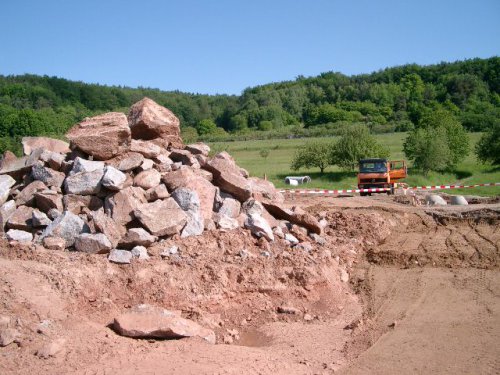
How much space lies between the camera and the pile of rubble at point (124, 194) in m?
7.77

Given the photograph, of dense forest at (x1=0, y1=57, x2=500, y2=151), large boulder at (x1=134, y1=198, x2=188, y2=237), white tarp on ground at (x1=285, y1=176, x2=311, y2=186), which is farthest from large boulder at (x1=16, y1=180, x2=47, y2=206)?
dense forest at (x1=0, y1=57, x2=500, y2=151)

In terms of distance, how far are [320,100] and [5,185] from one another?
4321 inches

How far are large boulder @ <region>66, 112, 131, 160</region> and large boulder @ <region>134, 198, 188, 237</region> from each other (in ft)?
5.96

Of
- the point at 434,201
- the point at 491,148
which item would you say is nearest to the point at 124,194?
the point at 434,201

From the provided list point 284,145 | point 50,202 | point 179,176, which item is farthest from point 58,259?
point 284,145

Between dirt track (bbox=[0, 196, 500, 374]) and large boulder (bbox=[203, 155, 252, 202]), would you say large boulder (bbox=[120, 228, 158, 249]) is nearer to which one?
dirt track (bbox=[0, 196, 500, 374])

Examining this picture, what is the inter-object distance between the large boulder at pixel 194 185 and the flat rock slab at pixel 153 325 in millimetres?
3002

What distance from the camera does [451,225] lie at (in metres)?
14.4

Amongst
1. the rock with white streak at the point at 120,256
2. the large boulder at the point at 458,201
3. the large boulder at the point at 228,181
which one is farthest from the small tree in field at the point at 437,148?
the rock with white streak at the point at 120,256

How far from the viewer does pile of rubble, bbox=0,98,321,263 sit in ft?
25.5

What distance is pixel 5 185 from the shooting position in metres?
9.09

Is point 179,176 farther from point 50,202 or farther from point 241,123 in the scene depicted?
point 241,123

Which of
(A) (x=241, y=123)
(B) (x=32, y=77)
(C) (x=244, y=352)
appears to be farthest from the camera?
(A) (x=241, y=123)

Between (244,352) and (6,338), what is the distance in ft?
8.74
